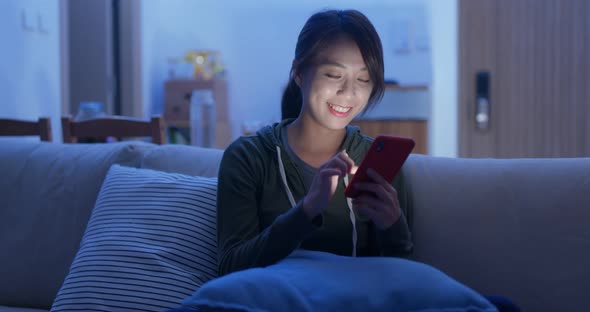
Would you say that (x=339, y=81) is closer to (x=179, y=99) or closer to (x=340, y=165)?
(x=340, y=165)

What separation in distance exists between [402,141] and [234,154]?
38cm

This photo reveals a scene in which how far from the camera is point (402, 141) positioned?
1.03 m

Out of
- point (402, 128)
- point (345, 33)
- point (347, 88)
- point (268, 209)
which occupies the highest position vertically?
point (345, 33)

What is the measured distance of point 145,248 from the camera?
133cm

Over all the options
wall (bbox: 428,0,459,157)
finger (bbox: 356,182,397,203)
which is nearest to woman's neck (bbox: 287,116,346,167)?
finger (bbox: 356,182,397,203)

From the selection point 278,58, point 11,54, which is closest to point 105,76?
point 11,54

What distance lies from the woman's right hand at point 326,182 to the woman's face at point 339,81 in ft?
0.62

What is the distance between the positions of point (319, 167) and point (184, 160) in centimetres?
61

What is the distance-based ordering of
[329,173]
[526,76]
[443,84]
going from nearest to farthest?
[329,173] < [526,76] < [443,84]

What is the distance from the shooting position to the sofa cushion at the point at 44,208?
5.21ft

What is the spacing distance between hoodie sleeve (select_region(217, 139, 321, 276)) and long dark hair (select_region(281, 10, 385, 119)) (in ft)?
→ 0.74

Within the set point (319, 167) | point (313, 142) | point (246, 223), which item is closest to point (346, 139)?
point (313, 142)

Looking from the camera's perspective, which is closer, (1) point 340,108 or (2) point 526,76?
(1) point 340,108

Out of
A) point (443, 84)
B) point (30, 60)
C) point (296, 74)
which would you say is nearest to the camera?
point (296, 74)
